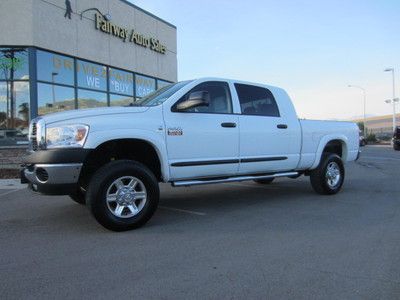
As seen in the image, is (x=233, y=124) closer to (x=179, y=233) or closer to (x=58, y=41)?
(x=179, y=233)

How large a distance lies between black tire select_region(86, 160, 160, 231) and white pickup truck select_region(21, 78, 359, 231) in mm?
12

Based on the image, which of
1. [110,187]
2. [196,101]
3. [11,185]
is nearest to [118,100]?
[11,185]

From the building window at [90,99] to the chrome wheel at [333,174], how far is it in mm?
10938

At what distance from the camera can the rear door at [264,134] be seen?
7.08 m

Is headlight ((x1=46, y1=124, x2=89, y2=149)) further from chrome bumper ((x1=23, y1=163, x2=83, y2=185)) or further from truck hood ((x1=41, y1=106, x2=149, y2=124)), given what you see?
chrome bumper ((x1=23, y1=163, x2=83, y2=185))

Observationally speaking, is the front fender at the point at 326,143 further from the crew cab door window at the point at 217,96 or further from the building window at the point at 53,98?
the building window at the point at 53,98

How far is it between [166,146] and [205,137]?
0.67 m

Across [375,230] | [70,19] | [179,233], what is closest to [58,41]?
[70,19]

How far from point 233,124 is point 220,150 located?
1.59 feet

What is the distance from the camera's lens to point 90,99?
1748 centimetres

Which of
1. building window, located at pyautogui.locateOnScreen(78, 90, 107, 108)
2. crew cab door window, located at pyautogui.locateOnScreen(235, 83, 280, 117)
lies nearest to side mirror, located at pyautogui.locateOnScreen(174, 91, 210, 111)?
crew cab door window, located at pyautogui.locateOnScreen(235, 83, 280, 117)

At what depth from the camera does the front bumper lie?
17.4ft

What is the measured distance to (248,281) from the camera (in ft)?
12.8

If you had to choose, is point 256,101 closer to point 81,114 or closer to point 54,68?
point 81,114
